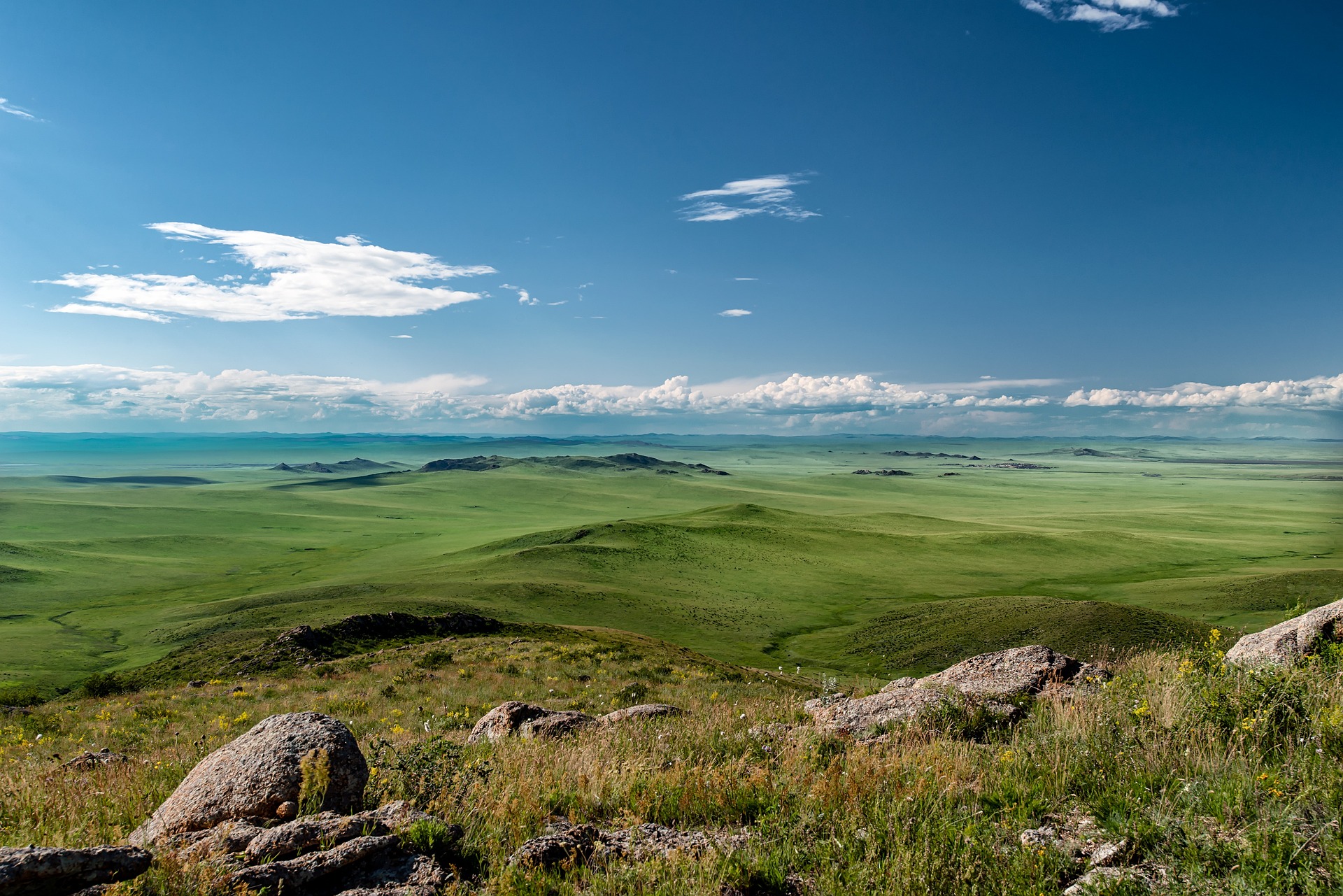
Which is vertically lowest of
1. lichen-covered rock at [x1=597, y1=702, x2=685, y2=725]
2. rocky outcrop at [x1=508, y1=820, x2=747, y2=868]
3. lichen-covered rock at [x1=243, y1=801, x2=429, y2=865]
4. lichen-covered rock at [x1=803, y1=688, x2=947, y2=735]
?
lichen-covered rock at [x1=597, y1=702, x2=685, y2=725]

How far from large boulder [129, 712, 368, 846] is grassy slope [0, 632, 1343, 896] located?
1.39ft

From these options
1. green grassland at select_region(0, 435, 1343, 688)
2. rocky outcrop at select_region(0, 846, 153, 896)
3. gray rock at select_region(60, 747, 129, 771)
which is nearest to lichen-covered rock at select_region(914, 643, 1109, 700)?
rocky outcrop at select_region(0, 846, 153, 896)

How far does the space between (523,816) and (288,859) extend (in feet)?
6.05

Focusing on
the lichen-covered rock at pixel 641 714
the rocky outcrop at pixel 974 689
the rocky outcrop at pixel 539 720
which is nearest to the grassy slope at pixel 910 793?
the rocky outcrop at pixel 974 689

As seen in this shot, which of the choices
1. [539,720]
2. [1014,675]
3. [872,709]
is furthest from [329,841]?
[1014,675]

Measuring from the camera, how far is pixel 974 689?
1059 cm

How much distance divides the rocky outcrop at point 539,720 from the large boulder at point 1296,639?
352 inches

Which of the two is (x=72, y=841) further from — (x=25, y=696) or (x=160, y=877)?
(x=25, y=696)

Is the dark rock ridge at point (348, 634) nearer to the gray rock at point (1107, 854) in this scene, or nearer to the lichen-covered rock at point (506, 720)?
the lichen-covered rock at point (506, 720)

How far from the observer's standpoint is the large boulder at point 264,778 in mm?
6148

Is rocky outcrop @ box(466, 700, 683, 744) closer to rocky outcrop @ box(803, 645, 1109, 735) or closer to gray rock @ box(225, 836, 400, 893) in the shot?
rocky outcrop @ box(803, 645, 1109, 735)

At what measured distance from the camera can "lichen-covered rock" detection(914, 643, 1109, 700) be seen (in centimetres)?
1057

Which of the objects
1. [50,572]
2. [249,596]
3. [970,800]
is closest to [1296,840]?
[970,800]

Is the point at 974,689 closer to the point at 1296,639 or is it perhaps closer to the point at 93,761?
the point at 1296,639
